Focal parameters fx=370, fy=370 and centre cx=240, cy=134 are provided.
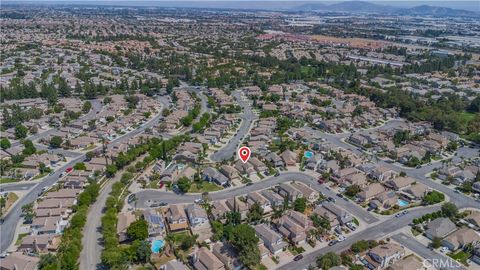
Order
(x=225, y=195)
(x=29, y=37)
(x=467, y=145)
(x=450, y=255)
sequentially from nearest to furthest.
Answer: (x=450, y=255) < (x=225, y=195) < (x=467, y=145) < (x=29, y=37)

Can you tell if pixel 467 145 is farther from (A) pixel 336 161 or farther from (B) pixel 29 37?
(B) pixel 29 37

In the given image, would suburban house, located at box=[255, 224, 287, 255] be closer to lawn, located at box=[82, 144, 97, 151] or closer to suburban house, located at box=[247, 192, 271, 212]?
suburban house, located at box=[247, 192, 271, 212]

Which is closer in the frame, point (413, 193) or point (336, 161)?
point (413, 193)

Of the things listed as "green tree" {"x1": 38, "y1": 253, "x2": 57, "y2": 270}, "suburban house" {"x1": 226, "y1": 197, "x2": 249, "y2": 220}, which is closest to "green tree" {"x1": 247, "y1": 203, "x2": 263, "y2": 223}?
Answer: "suburban house" {"x1": 226, "y1": 197, "x2": 249, "y2": 220}

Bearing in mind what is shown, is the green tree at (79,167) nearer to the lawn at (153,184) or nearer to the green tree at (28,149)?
the lawn at (153,184)

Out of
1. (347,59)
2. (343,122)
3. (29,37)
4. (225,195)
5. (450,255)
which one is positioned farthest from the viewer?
(29,37)

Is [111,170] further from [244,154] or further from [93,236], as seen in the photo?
[244,154]

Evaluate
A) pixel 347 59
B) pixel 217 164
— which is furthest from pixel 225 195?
pixel 347 59
